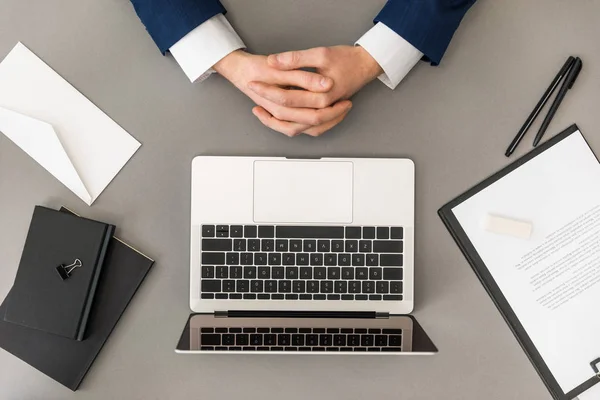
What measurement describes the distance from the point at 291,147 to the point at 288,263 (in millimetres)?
200

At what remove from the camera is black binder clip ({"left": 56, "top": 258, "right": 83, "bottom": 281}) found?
34.4 inches

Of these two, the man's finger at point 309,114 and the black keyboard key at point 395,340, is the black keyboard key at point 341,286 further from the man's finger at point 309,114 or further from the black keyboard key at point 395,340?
the man's finger at point 309,114

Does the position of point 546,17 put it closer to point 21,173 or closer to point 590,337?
point 590,337

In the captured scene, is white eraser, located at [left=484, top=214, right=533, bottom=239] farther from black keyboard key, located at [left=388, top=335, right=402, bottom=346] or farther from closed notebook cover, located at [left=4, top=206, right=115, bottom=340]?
closed notebook cover, located at [left=4, top=206, right=115, bottom=340]

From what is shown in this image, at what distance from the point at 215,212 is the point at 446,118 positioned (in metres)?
0.43

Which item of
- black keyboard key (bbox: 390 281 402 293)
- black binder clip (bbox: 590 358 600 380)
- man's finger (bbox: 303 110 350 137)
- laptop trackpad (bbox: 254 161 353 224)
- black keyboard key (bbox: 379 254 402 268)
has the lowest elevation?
black binder clip (bbox: 590 358 600 380)

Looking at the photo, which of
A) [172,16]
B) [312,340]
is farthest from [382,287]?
[172,16]

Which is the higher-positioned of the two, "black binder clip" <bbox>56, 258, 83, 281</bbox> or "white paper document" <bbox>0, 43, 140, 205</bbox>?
"white paper document" <bbox>0, 43, 140, 205</bbox>

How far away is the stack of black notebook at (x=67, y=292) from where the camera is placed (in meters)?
0.87

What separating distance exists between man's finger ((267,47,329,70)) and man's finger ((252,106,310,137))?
0.08 meters

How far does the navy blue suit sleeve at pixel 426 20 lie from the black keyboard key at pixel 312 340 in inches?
19.4

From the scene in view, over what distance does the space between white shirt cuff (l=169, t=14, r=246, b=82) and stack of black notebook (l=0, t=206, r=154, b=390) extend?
31 cm

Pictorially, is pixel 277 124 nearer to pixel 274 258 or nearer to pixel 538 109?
pixel 274 258

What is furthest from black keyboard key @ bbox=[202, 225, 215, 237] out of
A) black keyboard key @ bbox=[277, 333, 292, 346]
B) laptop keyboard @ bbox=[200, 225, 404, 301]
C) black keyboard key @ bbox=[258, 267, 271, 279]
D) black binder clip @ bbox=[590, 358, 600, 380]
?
black binder clip @ bbox=[590, 358, 600, 380]
